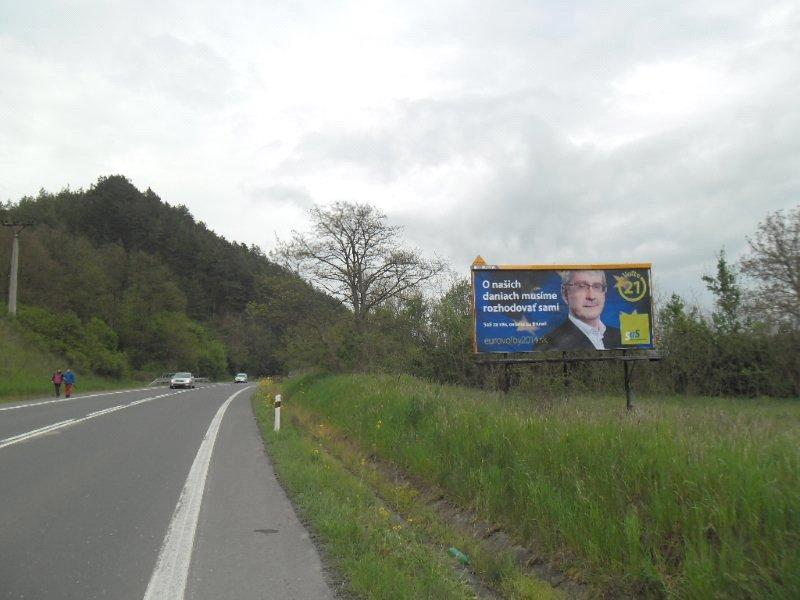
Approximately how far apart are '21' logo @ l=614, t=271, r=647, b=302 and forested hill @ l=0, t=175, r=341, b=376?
42.0 ft

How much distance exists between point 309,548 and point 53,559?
2.34 meters

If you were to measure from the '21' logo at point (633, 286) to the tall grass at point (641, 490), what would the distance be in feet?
24.6

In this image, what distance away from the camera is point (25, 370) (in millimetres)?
35875

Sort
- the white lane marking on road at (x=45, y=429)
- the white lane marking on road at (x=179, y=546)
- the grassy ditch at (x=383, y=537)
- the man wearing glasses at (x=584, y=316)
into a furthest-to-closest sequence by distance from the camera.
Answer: the man wearing glasses at (x=584, y=316) < the white lane marking on road at (x=45, y=429) < the grassy ditch at (x=383, y=537) < the white lane marking on road at (x=179, y=546)

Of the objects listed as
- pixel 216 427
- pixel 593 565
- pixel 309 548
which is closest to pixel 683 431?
pixel 593 565

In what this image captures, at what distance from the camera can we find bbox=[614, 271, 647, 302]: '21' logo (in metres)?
16.9

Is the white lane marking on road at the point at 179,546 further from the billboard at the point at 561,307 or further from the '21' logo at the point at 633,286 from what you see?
the '21' logo at the point at 633,286

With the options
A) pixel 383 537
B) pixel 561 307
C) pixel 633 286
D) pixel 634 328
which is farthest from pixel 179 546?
pixel 633 286

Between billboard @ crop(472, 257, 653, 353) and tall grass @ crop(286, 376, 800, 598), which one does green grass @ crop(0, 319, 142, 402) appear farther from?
tall grass @ crop(286, 376, 800, 598)

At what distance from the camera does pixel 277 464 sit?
11109 millimetres

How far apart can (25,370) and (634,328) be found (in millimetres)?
33469

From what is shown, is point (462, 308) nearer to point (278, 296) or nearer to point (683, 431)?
point (278, 296)

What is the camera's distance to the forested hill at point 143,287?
4311 centimetres

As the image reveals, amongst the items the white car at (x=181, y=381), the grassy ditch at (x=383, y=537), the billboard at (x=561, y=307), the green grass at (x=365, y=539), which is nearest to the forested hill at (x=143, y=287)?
the white car at (x=181, y=381)
